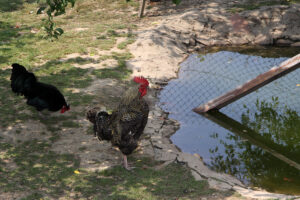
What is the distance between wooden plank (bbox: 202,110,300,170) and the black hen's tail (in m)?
3.72

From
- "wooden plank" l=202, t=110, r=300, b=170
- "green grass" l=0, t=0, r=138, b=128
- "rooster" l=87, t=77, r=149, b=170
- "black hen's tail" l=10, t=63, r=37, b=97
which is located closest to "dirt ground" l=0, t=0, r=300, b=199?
"green grass" l=0, t=0, r=138, b=128

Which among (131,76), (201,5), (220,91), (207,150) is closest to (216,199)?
(207,150)

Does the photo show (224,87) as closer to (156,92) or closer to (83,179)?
(156,92)

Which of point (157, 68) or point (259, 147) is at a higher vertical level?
point (157, 68)

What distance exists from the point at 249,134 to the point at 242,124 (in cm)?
36

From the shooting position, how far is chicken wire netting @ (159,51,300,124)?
27.0ft

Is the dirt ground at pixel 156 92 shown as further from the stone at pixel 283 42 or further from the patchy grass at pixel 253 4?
the patchy grass at pixel 253 4

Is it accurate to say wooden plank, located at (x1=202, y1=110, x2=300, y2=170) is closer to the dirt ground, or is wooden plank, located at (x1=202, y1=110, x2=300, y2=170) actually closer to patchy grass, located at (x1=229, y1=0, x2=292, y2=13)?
the dirt ground

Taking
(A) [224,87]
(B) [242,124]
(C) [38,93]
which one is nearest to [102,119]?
(C) [38,93]

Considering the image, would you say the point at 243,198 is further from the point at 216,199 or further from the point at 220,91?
the point at 220,91

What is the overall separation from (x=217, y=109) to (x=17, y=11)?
10918 mm

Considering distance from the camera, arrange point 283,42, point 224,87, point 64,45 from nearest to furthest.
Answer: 1. point 224,87
2. point 64,45
3. point 283,42

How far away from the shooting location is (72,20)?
14.3m

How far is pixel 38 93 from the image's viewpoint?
7188 mm
